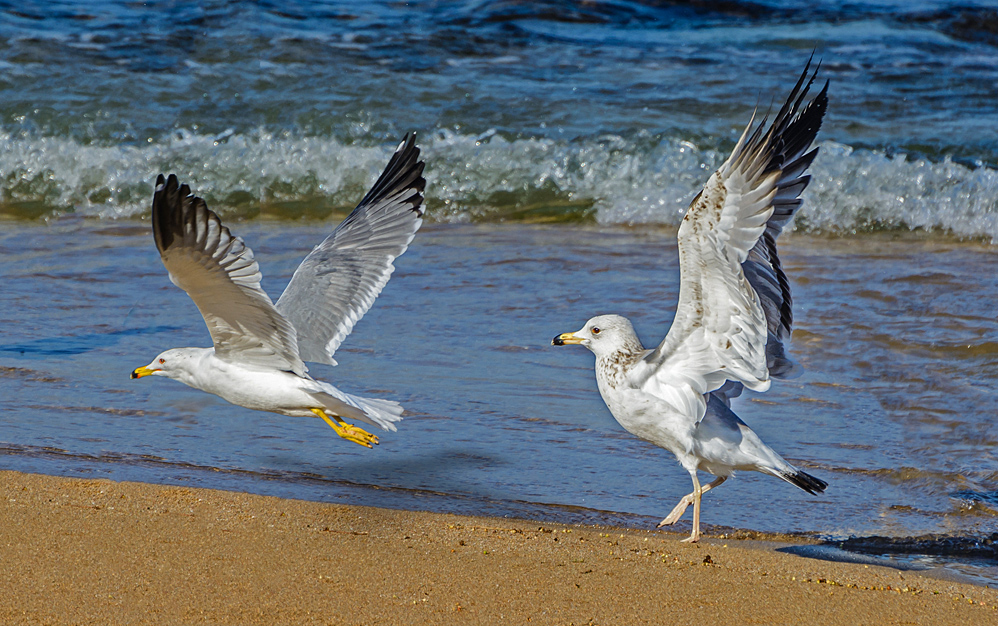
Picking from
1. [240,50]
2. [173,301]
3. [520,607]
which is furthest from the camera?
[240,50]

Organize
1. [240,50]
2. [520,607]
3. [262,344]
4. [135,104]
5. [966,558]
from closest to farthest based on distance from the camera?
[520,607]
[966,558]
[262,344]
[135,104]
[240,50]

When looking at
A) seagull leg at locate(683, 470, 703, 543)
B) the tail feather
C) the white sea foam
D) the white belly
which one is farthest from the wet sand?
the white sea foam

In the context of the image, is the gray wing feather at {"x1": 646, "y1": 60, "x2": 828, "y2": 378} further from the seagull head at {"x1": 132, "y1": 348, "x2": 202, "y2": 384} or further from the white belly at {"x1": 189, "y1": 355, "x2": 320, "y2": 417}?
the seagull head at {"x1": 132, "y1": 348, "x2": 202, "y2": 384}

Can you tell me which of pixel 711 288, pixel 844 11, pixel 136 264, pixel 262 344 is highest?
pixel 844 11

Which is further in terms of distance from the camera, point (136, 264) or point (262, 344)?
point (136, 264)

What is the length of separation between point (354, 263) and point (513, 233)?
4.32m

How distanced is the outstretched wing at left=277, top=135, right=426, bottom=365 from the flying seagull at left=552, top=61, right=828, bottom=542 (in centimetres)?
112

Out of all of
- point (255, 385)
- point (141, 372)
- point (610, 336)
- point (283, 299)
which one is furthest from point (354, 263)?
point (610, 336)

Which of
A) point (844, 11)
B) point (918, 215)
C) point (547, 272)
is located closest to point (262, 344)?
point (547, 272)

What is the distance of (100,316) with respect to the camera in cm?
658

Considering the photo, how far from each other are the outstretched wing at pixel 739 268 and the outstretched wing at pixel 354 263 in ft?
5.18

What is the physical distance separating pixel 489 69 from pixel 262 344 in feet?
31.1

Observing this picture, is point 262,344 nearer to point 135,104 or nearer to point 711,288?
point 711,288

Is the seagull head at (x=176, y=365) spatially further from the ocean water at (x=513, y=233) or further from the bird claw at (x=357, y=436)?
the bird claw at (x=357, y=436)
